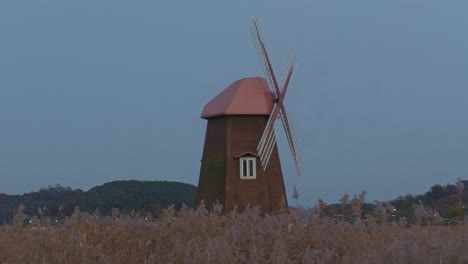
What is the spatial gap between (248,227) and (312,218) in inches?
21.2

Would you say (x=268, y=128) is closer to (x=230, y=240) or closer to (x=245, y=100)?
(x=245, y=100)

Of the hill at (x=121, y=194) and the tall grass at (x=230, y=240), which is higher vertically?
the hill at (x=121, y=194)

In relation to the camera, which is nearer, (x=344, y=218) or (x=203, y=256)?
(x=203, y=256)

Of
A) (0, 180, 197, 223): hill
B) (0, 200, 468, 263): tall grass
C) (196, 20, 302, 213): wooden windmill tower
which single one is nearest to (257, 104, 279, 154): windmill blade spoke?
(196, 20, 302, 213): wooden windmill tower

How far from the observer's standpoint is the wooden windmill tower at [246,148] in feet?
94.0

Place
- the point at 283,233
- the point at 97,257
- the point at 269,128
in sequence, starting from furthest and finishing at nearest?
1. the point at 269,128
2. the point at 283,233
3. the point at 97,257

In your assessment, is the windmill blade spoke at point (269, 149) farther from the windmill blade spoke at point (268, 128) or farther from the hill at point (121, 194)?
the hill at point (121, 194)

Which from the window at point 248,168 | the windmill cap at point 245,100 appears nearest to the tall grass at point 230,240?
the window at point 248,168

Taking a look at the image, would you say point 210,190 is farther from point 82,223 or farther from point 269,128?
point 82,223

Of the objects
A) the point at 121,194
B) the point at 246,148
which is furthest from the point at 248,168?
the point at 121,194

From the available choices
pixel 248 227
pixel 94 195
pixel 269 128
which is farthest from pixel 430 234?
pixel 94 195

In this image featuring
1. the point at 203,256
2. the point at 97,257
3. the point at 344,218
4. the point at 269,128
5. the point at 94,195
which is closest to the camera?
the point at 203,256

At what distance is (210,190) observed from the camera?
2953 centimetres

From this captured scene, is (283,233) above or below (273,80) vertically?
below
